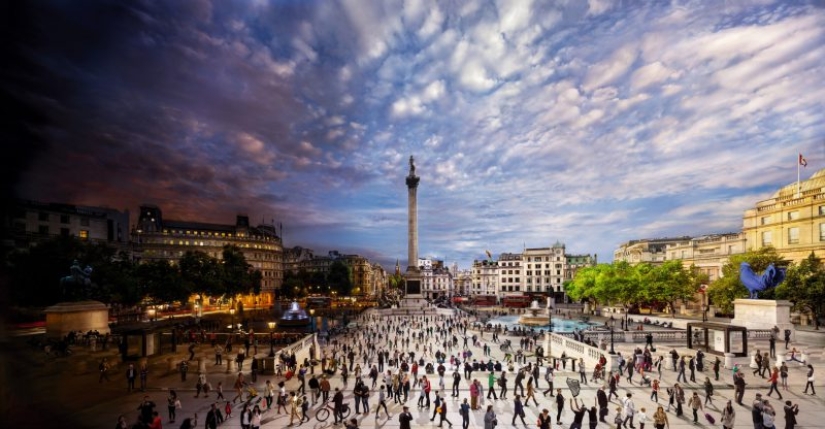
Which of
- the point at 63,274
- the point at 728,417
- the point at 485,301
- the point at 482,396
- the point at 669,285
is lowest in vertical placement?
the point at 485,301

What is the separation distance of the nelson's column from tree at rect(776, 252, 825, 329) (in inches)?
2417

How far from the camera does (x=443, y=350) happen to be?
128 ft

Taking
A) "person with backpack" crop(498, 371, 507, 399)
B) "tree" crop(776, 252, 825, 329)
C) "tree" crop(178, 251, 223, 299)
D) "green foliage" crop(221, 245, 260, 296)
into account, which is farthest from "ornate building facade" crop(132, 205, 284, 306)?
"tree" crop(776, 252, 825, 329)

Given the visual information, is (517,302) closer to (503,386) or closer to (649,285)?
(649,285)

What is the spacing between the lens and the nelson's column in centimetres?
9050

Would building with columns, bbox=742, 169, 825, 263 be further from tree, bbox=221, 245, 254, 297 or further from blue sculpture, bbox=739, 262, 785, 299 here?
tree, bbox=221, 245, 254, 297

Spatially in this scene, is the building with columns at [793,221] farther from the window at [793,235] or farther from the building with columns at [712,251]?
the building with columns at [712,251]

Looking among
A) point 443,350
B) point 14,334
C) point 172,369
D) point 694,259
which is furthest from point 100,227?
point 694,259

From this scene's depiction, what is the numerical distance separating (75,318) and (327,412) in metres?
32.7

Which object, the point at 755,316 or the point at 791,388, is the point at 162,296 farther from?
the point at 755,316

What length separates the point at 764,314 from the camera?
38562 millimetres

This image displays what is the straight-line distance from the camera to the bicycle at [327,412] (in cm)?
1794

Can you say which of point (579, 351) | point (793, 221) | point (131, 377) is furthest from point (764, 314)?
point (131, 377)

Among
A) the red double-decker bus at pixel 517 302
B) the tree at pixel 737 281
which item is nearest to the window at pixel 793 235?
the tree at pixel 737 281
